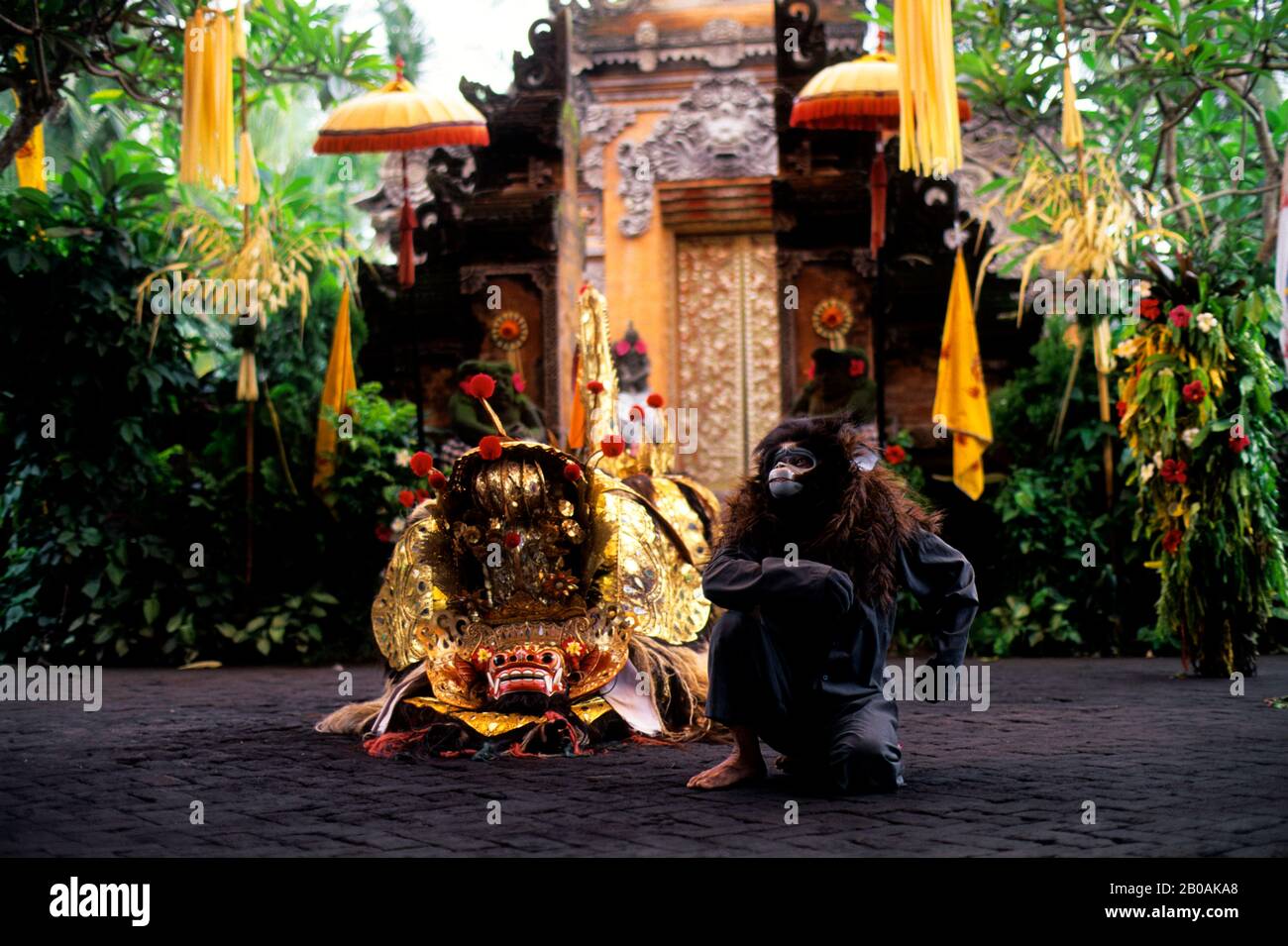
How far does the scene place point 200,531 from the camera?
9.28 meters

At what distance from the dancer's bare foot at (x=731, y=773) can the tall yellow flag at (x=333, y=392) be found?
207 inches

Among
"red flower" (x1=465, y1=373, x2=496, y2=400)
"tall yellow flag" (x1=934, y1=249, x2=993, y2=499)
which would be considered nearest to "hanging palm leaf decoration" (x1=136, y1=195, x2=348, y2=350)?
"tall yellow flag" (x1=934, y1=249, x2=993, y2=499)

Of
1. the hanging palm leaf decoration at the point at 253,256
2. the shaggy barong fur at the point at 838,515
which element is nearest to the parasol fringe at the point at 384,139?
the hanging palm leaf decoration at the point at 253,256

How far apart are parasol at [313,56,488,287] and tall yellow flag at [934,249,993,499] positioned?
3010 millimetres

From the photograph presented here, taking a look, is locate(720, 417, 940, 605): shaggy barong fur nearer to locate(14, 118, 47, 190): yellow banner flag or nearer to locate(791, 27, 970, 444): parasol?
locate(791, 27, 970, 444): parasol

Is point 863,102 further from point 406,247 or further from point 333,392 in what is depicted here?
point 333,392

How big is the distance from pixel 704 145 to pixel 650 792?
337 inches

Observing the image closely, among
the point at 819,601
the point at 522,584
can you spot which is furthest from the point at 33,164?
the point at 819,601

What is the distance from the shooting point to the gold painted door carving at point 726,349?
12047 millimetres

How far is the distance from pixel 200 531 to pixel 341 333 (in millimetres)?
1474

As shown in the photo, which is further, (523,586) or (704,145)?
(704,145)

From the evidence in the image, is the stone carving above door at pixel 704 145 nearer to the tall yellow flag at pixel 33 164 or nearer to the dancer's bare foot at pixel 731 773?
the tall yellow flag at pixel 33 164

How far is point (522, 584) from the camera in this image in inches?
217

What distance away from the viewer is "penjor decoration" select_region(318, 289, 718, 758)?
5273mm
